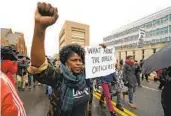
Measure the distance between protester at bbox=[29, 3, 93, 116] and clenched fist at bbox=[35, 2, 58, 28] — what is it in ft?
0.21

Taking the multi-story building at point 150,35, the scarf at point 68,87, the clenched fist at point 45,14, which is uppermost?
the multi-story building at point 150,35

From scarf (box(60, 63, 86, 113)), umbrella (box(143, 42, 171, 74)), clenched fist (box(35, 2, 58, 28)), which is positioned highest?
clenched fist (box(35, 2, 58, 28))

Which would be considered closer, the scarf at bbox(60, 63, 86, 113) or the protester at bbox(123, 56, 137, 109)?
the scarf at bbox(60, 63, 86, 113)

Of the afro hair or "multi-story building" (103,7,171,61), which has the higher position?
"multi-story building" (103,7,171,61)

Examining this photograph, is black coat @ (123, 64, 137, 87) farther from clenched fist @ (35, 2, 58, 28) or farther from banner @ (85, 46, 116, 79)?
clenched fist @ (35, 2, 58, 28)

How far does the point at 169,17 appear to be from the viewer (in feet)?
226

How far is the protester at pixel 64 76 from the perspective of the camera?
2.20 m

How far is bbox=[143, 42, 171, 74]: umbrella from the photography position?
462cm

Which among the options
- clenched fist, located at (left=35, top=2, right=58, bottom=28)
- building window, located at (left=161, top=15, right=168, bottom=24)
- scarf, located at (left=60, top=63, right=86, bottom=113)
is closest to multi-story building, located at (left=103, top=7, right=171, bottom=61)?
building window, located at (left=161, top=15, right=168, bottom=24)

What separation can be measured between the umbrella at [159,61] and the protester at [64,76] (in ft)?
5.37

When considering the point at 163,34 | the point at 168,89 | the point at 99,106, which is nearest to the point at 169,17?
the point at 163,34

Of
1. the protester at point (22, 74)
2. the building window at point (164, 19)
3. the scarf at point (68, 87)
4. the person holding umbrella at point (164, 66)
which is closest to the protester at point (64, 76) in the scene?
the scarf at point (68, 87)

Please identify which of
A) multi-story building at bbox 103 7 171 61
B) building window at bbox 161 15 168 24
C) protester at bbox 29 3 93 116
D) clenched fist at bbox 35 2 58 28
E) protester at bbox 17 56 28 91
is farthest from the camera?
building window at bbox 161 15 168 24

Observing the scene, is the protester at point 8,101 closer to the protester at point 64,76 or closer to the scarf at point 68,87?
the protester at point 64,76
